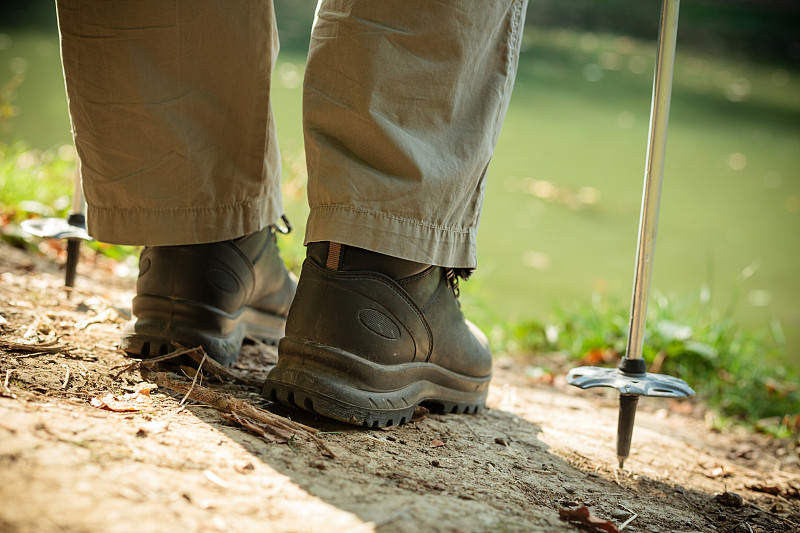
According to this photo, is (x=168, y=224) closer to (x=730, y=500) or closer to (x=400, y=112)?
(x=400, y=112)

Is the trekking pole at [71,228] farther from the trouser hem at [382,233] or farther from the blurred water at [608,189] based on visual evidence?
the blurred water at [608,189]

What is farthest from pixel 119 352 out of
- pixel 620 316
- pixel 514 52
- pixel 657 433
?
pixel 620 316

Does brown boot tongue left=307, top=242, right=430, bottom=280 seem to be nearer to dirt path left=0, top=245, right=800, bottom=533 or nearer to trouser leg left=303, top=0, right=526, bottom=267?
trouser leg left=303, top=0, right=526, bottom=267

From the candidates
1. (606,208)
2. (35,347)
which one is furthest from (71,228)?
(606,208)

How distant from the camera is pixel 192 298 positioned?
1387 mm

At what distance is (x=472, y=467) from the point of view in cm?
121

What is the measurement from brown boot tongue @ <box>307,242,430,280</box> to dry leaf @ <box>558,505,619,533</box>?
0.47m

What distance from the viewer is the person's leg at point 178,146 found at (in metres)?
1.28

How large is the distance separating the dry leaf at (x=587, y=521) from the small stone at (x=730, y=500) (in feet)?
1.47

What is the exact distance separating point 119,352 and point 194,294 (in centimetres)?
20

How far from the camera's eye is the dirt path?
31.7 inches

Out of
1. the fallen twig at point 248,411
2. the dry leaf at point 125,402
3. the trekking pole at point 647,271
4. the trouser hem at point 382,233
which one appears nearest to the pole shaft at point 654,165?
the trekking pole at point 647,271

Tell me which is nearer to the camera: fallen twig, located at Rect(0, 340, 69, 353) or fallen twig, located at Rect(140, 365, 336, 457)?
fallen twig, located at Rect(140, 365, 336, 457)

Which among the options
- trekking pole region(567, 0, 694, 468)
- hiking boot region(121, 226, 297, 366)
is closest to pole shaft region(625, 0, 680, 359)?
trekking pole region(567, 0, 694, 468)
